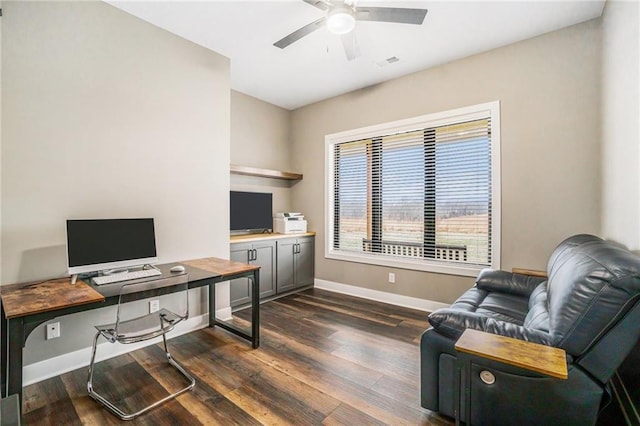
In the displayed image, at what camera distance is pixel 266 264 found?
395 cm

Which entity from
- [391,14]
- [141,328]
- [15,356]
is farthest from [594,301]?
[15,356]

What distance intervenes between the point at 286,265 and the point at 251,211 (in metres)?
0.91

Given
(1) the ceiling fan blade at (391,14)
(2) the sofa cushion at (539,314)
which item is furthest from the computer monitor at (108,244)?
(2) the sofa cushion at (539,314)

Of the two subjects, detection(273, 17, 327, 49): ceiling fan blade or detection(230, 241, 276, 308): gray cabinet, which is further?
detection(230, 241, 276, 308): gray cabinet

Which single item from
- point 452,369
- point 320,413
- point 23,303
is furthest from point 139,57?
point 452,369

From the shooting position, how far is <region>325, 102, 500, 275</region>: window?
329cm

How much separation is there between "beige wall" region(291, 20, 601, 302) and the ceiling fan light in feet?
5.83

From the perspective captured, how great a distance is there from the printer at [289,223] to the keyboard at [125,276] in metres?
2.15

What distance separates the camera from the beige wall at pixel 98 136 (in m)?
2.10

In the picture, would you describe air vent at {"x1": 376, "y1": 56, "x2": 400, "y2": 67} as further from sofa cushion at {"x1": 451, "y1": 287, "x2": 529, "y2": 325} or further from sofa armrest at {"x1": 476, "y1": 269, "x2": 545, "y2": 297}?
sofa cushion at {"x1": 451, "y1": 287, "x2": 529, "y2": 325}

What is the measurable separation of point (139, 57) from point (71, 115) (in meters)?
0.80

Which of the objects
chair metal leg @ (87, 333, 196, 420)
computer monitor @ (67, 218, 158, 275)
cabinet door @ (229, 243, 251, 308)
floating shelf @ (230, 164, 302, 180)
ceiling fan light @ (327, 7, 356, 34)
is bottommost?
chair metal leg @ (87, 333, 196, 420)

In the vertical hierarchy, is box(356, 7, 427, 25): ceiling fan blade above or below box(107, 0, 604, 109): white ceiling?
below

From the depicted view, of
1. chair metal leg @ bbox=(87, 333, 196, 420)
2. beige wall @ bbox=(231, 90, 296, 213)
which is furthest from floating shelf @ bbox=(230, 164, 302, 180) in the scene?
chair metal leg @ bbox=(87, 333, 196, 420)
